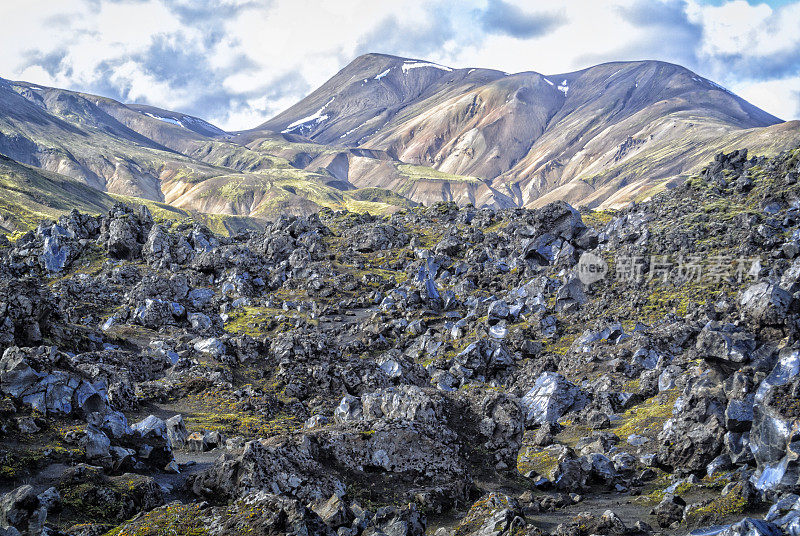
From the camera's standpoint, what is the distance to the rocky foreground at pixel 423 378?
1941 cm

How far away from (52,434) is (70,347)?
23017 millimetres

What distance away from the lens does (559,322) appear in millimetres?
Answer: 60094

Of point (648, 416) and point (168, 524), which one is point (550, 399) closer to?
point (648, 416)

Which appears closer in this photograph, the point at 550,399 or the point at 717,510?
the point at 717,510

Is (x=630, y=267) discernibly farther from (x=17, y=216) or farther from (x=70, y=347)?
(x=17, y=216)

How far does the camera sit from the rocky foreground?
19.4 meters

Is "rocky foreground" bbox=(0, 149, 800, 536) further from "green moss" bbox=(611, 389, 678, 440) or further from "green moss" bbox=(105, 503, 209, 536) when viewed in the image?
"green moss" bbox=(611, 389, 678, 440)

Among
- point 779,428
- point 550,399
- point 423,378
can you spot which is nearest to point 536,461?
point 550,399

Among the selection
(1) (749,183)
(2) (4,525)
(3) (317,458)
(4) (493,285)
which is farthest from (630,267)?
(2) (4,525)

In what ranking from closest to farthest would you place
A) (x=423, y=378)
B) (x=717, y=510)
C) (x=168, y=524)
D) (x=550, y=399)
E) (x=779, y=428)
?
(x=168, y=524) < (x=717, y=510) < (x=779, y=428) < (x=550, y=399) < (x=423, y=378)

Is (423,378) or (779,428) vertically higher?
(779,428)

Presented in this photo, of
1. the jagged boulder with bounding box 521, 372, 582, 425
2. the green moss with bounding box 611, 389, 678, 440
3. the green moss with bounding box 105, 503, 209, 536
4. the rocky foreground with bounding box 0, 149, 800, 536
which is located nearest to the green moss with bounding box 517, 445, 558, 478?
the rocky foreground with bounding box 0, 149, 800, 536

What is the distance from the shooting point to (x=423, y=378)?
46.2m

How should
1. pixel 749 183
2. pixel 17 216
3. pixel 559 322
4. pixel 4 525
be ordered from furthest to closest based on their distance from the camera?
pixel 17 216, pixel 749 183, pixel 559 322, pixel 4 525
